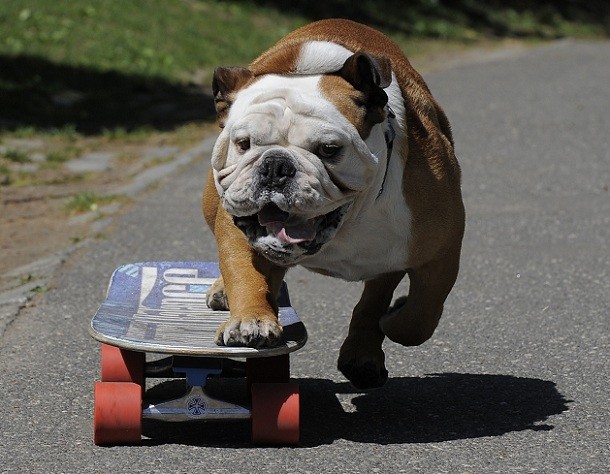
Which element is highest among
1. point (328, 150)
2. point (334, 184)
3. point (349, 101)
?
point (349, 101)

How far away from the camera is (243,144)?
13.2 ft

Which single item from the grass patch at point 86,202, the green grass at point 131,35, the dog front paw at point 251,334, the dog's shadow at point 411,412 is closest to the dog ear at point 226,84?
the dog front paw at point 251,334

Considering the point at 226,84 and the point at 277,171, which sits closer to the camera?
the point at 277,171

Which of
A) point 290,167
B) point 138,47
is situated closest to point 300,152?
point 290,167

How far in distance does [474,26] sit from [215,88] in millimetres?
17645

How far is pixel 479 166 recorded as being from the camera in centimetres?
1045

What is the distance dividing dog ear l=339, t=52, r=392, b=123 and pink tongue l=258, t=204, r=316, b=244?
46 centimetres

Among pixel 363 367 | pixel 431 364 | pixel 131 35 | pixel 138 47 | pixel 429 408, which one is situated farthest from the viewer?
pixel 131 35

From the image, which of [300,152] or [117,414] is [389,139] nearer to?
[300,152]

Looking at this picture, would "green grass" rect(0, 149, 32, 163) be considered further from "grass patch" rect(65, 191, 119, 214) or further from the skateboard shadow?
the skateboard shadow

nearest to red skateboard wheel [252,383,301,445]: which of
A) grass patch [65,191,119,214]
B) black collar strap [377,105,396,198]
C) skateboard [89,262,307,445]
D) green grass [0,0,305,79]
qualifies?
skateboard [89,262,307,445]

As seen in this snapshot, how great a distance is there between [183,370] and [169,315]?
13.7 inches

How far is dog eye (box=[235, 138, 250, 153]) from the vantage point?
401 cm

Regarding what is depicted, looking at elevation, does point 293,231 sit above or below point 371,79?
below
